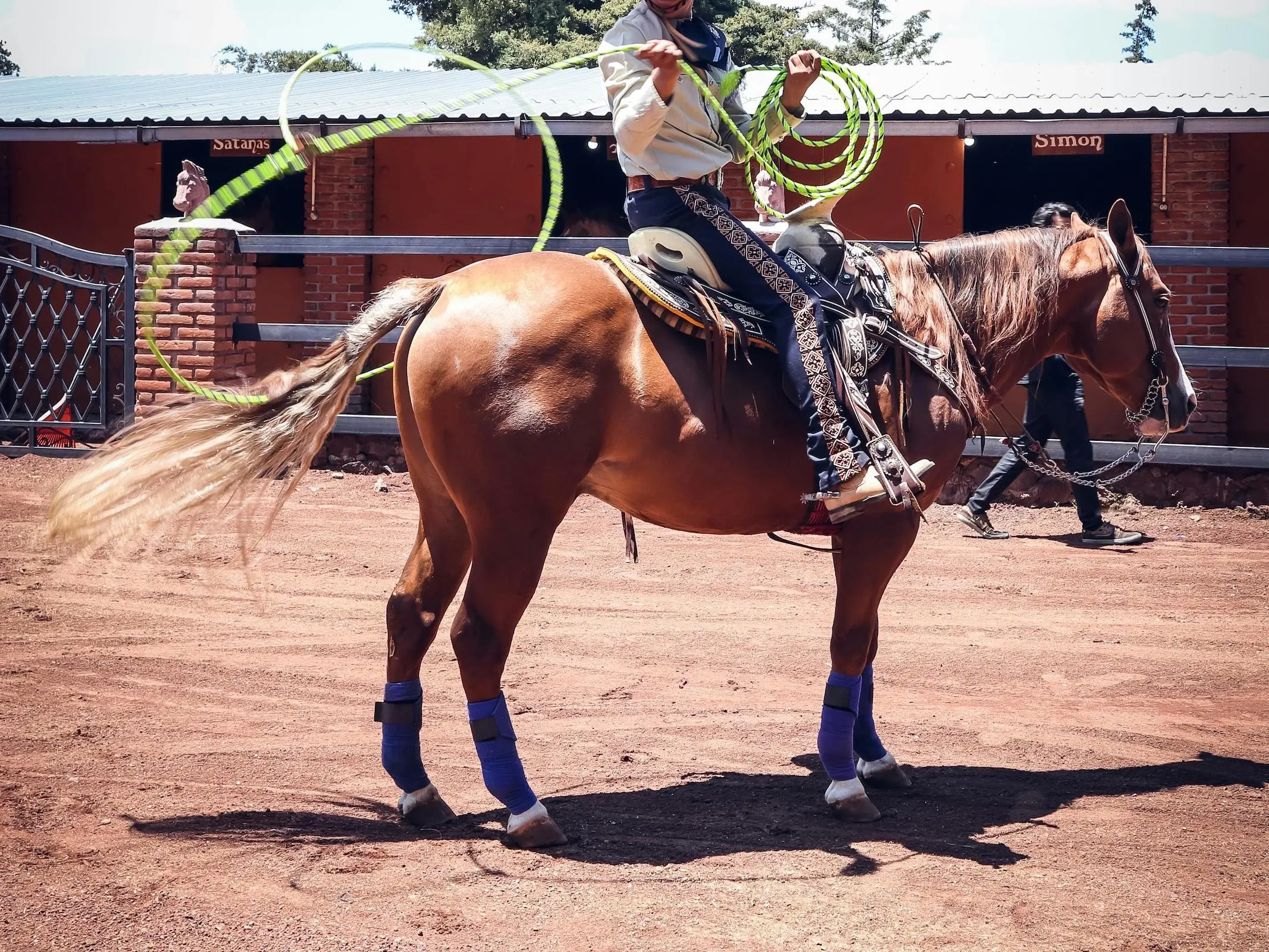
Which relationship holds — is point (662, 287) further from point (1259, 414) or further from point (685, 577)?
point (1259, 414)

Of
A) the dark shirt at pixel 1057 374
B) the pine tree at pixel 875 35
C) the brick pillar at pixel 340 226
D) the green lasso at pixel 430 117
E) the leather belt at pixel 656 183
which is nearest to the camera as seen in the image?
the green lasso at pixel 430 117

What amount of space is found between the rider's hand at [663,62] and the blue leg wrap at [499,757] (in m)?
2.23

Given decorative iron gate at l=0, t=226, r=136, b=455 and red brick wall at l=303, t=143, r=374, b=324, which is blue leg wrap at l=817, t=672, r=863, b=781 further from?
red brick wall at l=303, t=143, r=374, b=324

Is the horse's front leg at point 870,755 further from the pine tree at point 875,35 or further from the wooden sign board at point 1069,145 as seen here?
the pine tree at point 875,35

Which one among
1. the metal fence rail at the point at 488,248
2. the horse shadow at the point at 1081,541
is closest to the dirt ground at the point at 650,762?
the horse shadow at the point at 1081,541

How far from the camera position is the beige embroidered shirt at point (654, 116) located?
4457 millimetres

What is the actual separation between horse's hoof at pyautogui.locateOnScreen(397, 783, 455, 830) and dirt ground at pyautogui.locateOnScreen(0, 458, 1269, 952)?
0.08 meters

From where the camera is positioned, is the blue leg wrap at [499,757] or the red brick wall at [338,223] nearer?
the blue leg wrap at [499,757]

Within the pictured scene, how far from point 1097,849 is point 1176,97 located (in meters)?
10.3

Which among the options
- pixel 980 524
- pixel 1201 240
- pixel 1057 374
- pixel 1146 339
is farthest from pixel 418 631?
pixel 1201 240

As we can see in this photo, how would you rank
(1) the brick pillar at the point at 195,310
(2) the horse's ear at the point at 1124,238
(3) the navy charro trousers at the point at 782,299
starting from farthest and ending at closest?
(1) the brick pillar at the point at 195,310, (2) the horse's ear at the point at 1124,238, (3) the navy charro trousers at the point at 782,299

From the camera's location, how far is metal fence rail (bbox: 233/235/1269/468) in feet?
34.7

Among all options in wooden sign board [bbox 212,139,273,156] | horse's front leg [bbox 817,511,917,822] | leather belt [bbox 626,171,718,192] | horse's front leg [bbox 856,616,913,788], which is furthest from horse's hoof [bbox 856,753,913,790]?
wooden sign board [bbox 212,139,273,156]

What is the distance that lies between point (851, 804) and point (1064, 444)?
20.7 feet
